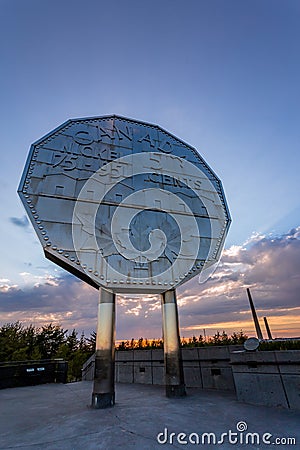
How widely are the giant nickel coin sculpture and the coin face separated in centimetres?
3

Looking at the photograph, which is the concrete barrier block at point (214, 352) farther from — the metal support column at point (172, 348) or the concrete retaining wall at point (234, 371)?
the metal support column at point (172, 348)

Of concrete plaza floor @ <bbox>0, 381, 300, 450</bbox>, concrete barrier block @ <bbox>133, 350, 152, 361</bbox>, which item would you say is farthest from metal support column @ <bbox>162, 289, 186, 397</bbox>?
concrete barrier block @ <bbox>133, 350, 152, 361</bbox>

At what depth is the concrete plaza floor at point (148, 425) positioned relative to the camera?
4.09m

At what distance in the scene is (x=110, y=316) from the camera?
759 cm

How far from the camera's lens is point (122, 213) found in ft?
29.0

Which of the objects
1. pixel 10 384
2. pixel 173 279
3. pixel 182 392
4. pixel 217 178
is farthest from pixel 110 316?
pixel 10 384

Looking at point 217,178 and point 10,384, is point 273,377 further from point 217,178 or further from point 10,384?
point 10,384

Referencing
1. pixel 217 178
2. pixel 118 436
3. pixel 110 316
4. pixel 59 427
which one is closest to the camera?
pixel 118 436

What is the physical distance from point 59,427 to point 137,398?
3450mm

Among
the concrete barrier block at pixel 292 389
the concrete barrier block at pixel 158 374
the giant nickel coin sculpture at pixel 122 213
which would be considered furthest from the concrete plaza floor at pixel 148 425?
the concrete barrier block at pixel 158 374

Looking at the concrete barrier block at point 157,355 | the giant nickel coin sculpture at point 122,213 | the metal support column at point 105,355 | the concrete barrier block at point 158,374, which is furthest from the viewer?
the concrete barrier block at point 157,355

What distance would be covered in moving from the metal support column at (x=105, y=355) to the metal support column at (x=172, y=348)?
183cm

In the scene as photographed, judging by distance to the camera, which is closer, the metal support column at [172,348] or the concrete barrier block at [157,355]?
the metal support column at [172,348]

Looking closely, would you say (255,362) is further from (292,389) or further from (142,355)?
(142,355)
